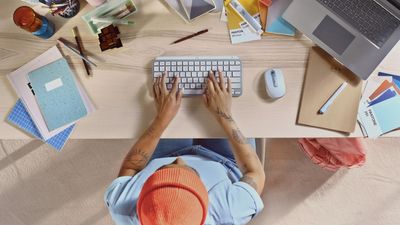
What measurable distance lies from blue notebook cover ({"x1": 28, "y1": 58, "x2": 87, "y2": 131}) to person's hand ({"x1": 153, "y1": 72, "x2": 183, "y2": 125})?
24 cm

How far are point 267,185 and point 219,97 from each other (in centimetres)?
80

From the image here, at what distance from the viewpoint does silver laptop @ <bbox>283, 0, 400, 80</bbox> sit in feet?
3.34

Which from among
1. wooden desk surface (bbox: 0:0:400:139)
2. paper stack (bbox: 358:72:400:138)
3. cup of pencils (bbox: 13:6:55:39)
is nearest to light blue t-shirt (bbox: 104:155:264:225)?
wooden desk surface (bbox: 0:0:400:139)

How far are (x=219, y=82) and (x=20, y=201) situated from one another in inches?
50.5

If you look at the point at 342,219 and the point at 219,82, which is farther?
the point at 342,219

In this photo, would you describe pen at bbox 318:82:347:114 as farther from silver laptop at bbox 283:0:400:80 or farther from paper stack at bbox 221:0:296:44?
paper stack at bbox 221:0:296:44

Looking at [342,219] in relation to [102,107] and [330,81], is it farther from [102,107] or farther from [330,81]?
[102,107]

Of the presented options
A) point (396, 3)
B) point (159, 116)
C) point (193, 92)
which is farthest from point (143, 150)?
point (396, 3)

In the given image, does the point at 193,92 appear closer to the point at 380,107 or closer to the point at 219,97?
the point at 219,97

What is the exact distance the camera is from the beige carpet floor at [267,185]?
1.71 meters

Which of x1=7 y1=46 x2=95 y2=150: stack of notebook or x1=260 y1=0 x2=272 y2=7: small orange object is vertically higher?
x1=260 y1=0 x2=272 y2=7: small orange object

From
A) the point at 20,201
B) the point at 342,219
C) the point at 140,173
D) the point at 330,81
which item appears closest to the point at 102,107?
the point at 140,173

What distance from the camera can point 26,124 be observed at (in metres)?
1.13

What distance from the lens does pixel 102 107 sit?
44.2 inches
